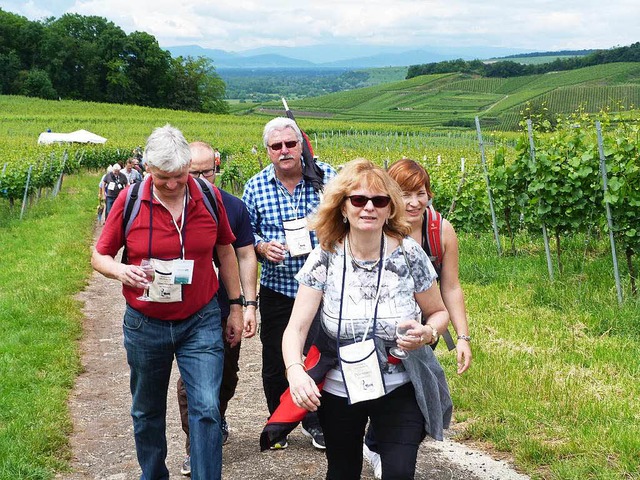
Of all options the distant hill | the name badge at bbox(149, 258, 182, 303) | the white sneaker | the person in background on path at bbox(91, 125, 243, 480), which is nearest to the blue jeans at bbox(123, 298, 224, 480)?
the person in background on path at bbox(91, 125, 243, 480)

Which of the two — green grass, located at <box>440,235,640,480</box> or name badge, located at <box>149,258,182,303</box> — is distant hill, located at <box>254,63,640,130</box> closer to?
Result: green grass, located at <box>440,235,640,480</box>

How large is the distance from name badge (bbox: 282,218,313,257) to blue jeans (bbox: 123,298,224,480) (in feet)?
2.78

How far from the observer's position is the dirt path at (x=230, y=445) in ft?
16.0

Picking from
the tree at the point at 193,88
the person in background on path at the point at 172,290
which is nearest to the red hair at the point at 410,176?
the person in background on path at the point at 172,290

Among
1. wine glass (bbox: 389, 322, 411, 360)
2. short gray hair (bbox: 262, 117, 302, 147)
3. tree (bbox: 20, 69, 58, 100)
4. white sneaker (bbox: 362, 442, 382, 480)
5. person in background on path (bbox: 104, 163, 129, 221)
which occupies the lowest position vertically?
white sneaker (bbox: 362, 442, 382, 480)

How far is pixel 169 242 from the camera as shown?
13.0ft

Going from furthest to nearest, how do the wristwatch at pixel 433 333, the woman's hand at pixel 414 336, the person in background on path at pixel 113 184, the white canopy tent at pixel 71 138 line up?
the white canopy tent at pixel 71 138, the person in background on path at pixel 113 184, the wristwatch at pixel 433 333, the woman's hand at pixel 414 336

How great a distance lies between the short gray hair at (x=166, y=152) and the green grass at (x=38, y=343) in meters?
2.13

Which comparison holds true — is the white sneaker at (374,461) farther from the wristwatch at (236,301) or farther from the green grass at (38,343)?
the green grass at (38,343)

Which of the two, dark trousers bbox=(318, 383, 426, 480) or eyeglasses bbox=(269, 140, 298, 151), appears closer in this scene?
dark trousers bbox=(318, 383, 426, 480)

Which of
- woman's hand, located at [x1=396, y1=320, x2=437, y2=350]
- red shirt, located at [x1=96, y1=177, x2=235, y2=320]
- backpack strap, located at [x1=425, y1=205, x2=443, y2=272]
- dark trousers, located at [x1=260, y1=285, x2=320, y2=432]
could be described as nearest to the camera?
woman's hand, located at [x1=396, y1=320, x2=437, y2=350]

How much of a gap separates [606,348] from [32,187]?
18337mm

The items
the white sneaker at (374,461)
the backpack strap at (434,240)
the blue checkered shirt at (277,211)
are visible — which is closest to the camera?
the backpack strap at (434,240)

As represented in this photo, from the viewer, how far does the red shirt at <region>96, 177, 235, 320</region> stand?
395cm
